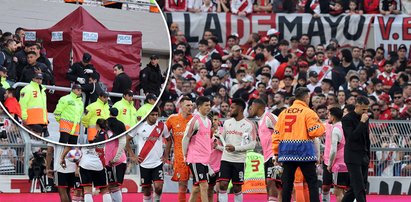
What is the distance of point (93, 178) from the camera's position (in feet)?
47.4

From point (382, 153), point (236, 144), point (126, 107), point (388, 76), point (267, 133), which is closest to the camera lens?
point (126, 107)

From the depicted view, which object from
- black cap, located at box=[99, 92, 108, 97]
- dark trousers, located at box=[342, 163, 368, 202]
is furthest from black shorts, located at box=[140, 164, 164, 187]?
black cap, located at box=[99, 92, 108, 97]

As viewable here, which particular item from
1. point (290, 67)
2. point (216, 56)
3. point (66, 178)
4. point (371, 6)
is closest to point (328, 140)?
point (66, 178)

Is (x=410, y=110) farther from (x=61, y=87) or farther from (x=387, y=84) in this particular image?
(x=61, y=87)

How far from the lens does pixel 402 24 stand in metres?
24.2

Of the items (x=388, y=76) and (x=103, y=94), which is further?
(x=388, y=76)

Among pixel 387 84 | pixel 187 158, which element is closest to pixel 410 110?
pixel 387 84

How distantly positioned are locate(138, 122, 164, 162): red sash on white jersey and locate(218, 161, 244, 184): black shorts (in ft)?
3.58

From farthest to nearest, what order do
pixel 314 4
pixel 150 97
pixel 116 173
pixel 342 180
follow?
pixel 314 4, pixel 342 180, pixel 116 173, pixel 150 97

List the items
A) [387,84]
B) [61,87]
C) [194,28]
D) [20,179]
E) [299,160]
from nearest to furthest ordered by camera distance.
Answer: [61,87], [299,160], [20,179], [387,84], [194,28]

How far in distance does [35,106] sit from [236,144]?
8885mm

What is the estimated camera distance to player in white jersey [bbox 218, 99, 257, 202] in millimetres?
14665

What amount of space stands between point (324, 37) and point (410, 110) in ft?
14.2

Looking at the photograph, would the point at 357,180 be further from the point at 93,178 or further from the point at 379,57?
the point at 379,57
